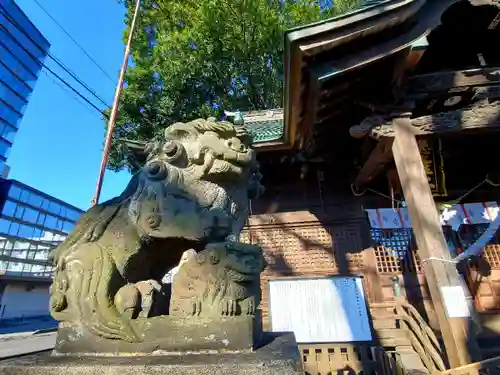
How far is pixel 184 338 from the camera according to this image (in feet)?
4.76

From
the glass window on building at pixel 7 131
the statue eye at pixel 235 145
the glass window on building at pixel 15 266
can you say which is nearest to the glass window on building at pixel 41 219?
the glass window on building at pixel 15 266

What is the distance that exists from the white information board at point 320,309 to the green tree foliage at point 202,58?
7.66 m

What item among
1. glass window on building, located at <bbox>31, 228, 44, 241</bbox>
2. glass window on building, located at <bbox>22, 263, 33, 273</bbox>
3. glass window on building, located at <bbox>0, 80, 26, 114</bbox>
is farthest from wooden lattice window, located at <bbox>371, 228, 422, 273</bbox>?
glass window on building, located at <bbox>0, 80, 26, 114</bbox>

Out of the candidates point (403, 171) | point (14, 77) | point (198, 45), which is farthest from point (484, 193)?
point (14, 77)

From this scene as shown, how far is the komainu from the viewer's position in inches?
62.4

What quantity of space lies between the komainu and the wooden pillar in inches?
99.6

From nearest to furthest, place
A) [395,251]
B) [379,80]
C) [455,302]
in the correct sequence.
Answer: [455,302]
[379,80]
[395,251]

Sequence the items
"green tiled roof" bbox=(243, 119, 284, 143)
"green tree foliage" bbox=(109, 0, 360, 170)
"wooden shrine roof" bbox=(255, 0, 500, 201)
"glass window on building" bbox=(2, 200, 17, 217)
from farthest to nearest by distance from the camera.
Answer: "glass window on building" bbox=(2, 200, 17, 217), "green tree foliage" bbox=(109, 0, 360, 170), "green tiled roof" bbox=(243, 119, 284, 143), "wooden shrine roof" bbox=(255, 0, 500, 201)

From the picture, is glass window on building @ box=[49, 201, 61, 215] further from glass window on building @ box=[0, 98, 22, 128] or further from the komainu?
A: the komainu

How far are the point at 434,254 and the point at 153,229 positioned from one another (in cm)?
315

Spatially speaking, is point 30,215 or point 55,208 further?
point 55,208

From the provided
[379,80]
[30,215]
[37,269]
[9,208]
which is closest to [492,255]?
[379,80]

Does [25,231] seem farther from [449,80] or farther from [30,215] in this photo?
[449,80]

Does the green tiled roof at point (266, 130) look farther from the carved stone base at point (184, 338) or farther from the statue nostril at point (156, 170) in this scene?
the carved stone base at point (184, 338)
